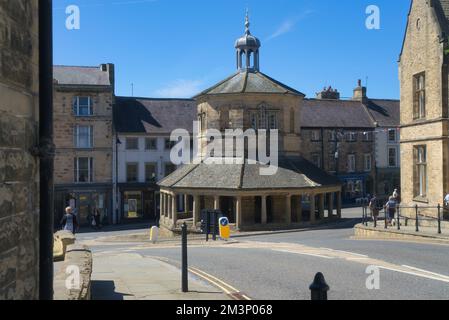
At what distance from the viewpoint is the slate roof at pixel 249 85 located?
121 feet

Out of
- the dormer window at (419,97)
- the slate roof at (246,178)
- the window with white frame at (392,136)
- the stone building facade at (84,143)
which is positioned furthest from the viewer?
the window with white frame at (392,136)

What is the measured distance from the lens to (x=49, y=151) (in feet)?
14.1

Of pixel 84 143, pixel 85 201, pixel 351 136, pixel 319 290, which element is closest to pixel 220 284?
pixel 319 290

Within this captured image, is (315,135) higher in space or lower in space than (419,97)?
higher

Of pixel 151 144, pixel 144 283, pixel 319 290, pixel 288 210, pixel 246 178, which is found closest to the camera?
pixel 319 290

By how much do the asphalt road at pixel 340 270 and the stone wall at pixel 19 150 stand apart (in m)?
5.72

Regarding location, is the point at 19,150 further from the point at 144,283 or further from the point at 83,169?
the point at 83,169

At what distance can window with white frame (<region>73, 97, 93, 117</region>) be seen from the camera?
44.9m

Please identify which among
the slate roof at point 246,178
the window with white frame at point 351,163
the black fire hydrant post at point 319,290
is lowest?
the black fire hydrant post at point 319,290

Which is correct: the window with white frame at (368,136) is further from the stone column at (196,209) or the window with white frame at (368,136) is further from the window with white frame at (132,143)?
the stone column at (196,209)

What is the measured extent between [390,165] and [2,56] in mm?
58320

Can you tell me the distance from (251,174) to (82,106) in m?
18.6

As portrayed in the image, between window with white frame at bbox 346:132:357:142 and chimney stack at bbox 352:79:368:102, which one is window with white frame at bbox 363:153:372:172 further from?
chimney stack at bbox 352:79:368:102

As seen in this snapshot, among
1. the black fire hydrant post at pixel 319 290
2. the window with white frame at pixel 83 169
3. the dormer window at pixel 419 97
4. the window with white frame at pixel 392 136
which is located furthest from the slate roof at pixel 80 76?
the black fire hydrant post at pixel 319 290
